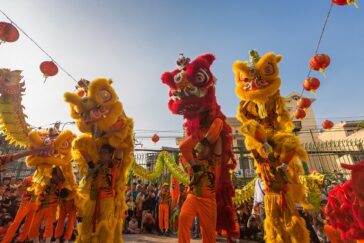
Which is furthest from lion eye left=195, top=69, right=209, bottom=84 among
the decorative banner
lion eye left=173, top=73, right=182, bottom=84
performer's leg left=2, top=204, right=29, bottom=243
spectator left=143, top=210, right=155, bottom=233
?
spectator left=143, top=210, right=155, bottom=233

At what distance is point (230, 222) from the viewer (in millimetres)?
2721

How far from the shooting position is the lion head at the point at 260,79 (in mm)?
3182

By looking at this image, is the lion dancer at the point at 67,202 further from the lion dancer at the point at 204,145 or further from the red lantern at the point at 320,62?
the red lantern at the point at 320,62

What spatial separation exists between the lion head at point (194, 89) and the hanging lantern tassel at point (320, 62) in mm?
5066

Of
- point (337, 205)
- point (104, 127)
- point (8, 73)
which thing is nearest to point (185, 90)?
point (104, 127)

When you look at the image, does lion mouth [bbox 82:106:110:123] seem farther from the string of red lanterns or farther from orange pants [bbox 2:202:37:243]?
the string of red lanterns

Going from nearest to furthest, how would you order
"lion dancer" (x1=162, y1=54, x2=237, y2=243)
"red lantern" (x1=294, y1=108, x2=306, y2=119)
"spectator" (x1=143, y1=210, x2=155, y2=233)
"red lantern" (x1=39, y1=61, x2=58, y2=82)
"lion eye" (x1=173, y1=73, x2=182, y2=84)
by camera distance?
1. "lion dancer" (x1=162, y1=54, x2=237, y2=243)
2. "lion eye" (x1=173, y1=73, x2=182, y2=84)
3. "red lantern" (x1=39, y1=61, x2=58, y2=82)
4. "spectator" (x1=143, y1=210, x2=155, y2=233)
5. "red lantern" (x1=294, y1=108, x2=306, y2=119)

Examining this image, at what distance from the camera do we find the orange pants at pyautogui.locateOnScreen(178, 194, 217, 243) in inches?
94.8

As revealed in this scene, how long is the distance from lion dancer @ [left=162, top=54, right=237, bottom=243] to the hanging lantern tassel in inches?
197

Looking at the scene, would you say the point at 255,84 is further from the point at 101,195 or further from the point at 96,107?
the point at 101,195

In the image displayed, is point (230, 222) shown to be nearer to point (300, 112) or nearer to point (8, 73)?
point (8, 73)

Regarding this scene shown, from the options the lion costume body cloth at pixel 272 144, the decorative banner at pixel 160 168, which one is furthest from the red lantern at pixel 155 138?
the lion costume body cloth at pixel 272 144

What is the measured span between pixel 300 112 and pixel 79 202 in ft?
26.9

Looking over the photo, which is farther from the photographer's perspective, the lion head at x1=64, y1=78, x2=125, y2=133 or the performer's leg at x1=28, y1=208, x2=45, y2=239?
the performer's leg at x1=28, y1=208, x2=45, y2=239
